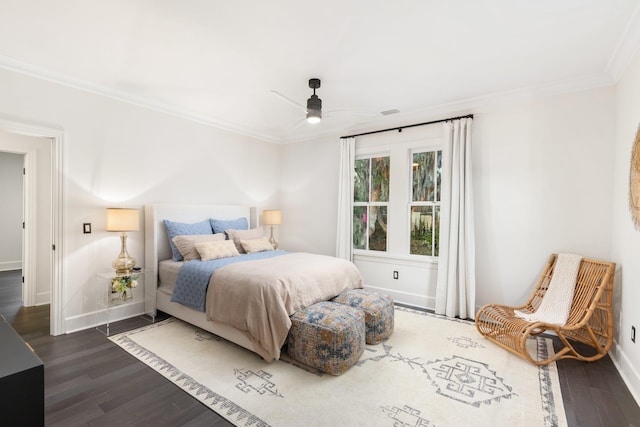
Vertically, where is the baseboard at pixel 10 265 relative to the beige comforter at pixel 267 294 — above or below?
below

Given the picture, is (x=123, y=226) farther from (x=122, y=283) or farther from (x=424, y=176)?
(x=424, y=176)

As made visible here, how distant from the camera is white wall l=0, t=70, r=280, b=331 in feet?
10.3

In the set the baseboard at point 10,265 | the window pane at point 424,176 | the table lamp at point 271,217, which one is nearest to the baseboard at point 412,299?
the window pane at point 424,176

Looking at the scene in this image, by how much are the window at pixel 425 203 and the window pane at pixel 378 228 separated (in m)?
0.42

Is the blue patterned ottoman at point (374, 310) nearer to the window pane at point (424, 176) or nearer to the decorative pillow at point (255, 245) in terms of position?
the decorative pillow at point (255, 245)

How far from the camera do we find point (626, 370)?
245 cm

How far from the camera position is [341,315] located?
2.66m

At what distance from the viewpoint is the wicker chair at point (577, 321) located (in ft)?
8.74

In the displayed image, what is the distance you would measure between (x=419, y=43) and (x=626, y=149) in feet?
6.89

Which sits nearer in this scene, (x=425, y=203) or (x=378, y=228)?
(x=425, y=203)

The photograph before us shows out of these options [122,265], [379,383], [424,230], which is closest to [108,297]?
[122,265]

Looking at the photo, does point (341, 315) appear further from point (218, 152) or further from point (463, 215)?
point (218, 152)

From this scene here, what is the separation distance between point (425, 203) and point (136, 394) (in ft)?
12.4

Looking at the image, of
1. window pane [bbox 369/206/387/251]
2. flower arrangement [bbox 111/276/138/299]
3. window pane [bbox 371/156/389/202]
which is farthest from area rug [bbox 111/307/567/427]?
window pane [bbox 371/156/389/202]
